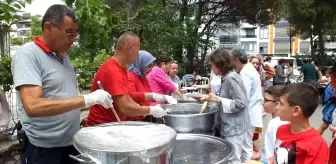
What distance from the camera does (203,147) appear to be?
1901mm

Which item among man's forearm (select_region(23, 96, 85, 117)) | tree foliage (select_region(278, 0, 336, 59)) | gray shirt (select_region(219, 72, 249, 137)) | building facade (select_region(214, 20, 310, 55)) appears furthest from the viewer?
building facade (select_region(214, 20, 310, 55))

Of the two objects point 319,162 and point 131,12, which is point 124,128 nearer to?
point 319,162

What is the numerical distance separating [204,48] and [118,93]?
919cm

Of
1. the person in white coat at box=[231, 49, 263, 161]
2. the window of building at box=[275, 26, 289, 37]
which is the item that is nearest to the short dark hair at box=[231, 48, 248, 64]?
the person in white coat at box=[231, 49, 263, 161]

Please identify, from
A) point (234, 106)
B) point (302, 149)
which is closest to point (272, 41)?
point (234, 106)

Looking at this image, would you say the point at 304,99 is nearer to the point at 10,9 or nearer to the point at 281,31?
the point at 10,9

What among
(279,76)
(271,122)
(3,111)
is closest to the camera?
(271,122)

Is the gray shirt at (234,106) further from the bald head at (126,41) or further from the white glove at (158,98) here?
the bald head at (126,41)

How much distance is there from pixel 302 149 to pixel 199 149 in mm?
556

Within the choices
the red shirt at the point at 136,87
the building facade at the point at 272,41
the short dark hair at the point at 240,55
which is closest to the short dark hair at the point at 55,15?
the red shirt at the point at 136,87

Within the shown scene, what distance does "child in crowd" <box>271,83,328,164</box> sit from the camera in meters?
1.61

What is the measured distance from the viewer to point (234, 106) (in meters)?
2.73

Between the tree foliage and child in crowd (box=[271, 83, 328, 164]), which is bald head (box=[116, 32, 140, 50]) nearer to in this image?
child in crowd (box=[271, 83, 328, 164])

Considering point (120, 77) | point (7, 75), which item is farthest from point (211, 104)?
point (7, 75)
